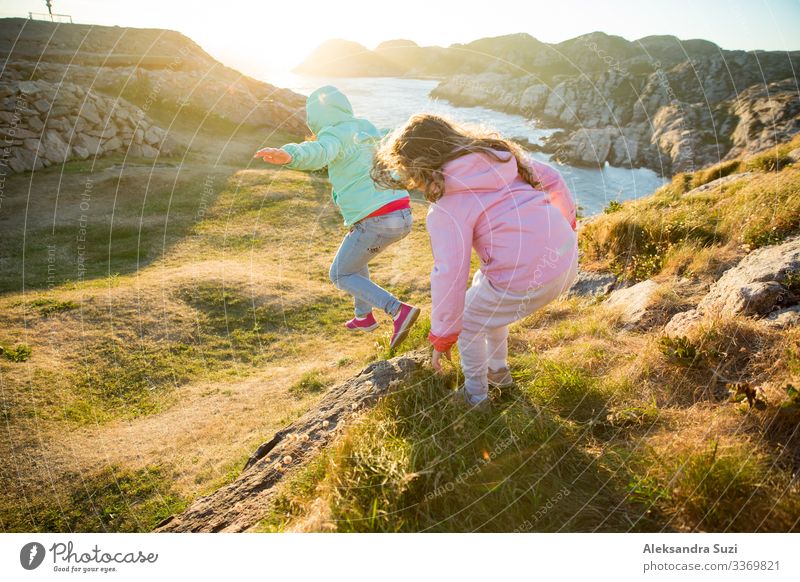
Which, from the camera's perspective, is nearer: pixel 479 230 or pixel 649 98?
pixel 479 230

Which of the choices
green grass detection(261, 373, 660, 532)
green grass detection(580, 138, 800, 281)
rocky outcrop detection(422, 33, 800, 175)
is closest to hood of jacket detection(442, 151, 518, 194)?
green grass detection(261, 373, 660, 532)

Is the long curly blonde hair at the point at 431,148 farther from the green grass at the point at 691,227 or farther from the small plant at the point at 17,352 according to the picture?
the small plant at the point at 17,352

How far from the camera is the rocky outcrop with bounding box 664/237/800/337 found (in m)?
3.68

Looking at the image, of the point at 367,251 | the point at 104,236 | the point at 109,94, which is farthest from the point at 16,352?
the point at 109,94

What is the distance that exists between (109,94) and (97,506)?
27.6 metres

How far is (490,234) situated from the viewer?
321cm

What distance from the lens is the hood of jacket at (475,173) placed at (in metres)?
3.13

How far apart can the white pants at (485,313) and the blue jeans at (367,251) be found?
1.66 metres

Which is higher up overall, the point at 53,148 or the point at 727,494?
the point at 53,148

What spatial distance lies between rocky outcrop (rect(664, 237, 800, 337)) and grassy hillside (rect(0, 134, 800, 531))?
0.82 feet

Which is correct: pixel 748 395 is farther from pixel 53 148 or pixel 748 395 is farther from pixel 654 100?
pixel 654 100

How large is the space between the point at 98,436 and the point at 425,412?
4.20 metres

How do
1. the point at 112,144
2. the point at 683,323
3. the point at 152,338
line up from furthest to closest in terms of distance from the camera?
the point at 112,144, the point at 152,338, the point at 683,323

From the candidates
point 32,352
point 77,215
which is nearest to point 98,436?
point 32,352
